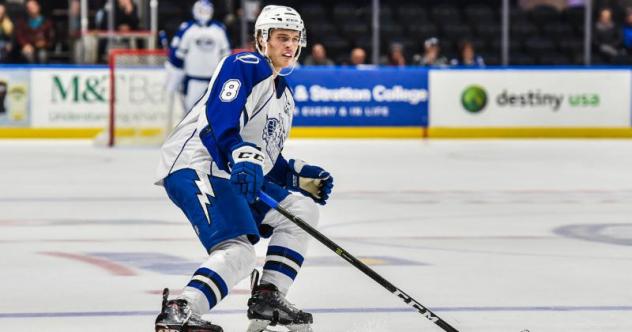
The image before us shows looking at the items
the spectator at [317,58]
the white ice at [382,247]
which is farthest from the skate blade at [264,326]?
the spectator at [317,58]

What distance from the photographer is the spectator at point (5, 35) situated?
14.7 m

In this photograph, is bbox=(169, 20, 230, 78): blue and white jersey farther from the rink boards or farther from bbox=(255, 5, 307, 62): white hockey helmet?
bbox=(255, 5, 307, 62): white hockey helmet

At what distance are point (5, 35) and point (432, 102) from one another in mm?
4655

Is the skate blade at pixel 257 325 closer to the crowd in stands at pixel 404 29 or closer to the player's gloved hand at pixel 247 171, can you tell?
the player's gloved hand at pixel 247 171

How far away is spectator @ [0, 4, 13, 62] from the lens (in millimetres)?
14703

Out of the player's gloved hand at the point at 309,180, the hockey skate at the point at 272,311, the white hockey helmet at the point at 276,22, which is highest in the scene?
the white hockey helmet at the point at 276,22

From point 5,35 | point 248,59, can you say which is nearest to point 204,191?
point 248,59

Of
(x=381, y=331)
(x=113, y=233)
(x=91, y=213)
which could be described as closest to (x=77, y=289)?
(x=381, y=331)

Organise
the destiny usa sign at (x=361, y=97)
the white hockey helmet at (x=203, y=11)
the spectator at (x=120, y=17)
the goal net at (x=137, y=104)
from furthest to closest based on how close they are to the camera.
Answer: the destiny usa sign at (x=361, y=97), the spectator at (x=120, y=17), the goal net at (x=137, y=104), the white hockey helmet at (x=203, y=11)

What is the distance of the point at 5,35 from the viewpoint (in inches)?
586

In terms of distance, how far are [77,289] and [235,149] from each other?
1530mm

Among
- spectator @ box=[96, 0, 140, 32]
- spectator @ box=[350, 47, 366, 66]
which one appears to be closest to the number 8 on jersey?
spectator @ box=[96, 0, 140, 32]

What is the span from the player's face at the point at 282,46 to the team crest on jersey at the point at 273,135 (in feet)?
0.52

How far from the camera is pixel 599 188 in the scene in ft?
30.7
